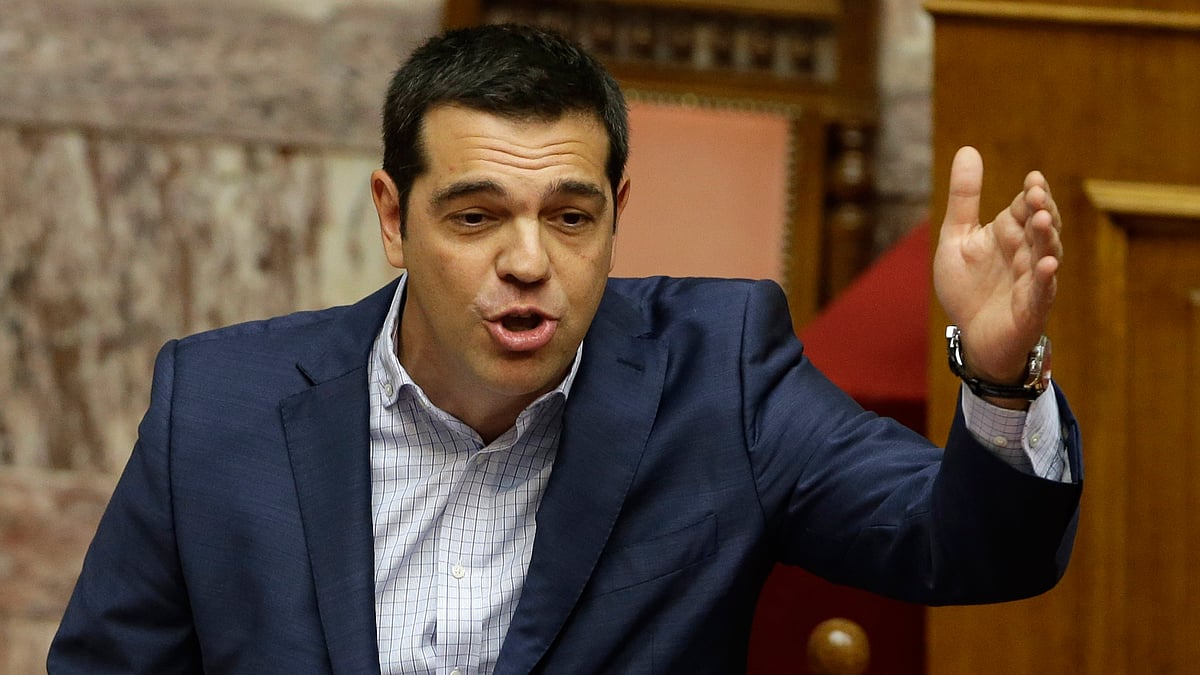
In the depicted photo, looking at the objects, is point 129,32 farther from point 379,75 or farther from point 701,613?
point 701,613

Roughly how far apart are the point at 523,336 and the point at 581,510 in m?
0.19

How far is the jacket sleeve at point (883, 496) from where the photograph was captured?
135cm

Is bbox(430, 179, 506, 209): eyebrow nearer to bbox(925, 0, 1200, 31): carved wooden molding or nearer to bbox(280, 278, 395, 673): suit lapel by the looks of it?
bbox(280, 278, 395, 673): suit lapel

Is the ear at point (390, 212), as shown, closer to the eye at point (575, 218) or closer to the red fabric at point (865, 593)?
the eye at point (575, 218)

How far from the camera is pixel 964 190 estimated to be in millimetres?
1370

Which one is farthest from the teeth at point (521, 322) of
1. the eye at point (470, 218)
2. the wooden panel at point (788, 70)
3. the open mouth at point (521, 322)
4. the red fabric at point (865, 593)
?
the wooden panel at point (788, 70)

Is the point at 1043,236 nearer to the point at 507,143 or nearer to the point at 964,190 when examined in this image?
the point at 964,190

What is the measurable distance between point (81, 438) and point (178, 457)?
177 centimetres

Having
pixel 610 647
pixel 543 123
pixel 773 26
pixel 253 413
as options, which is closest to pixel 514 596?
pixel 610 647

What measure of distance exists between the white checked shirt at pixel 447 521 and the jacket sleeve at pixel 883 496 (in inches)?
8.5

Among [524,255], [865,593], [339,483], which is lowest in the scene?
[865,593]

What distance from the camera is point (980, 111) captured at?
71.3 inches

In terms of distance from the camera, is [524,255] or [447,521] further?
[447,521]

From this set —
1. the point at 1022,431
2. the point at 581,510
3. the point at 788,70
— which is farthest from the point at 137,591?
the point at 788,70
